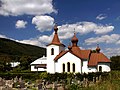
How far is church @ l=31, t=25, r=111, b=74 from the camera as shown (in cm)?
5551

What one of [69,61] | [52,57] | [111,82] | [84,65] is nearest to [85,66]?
[84,65]

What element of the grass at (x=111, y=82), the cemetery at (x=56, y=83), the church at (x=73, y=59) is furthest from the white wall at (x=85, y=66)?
the grass at (x=111, y=82)

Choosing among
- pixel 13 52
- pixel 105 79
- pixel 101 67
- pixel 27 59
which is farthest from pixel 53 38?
pixel 13 52

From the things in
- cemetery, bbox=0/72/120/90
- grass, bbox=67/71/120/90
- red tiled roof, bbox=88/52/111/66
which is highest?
red tiled roof, bbox=88/52/111/66

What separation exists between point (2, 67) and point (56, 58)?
24.4 meters

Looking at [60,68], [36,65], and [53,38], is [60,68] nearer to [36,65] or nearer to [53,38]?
[53,38]

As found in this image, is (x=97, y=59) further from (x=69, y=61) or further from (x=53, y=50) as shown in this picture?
(x=53, y=50)

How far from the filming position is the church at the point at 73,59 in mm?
55506

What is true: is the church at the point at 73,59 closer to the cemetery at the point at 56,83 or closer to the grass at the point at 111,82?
the cemetery at the point at 56,83

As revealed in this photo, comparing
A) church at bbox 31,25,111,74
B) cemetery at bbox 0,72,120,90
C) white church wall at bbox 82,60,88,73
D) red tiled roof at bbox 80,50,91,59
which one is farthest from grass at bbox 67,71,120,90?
red tiled roof at bbox 80,50,91,59

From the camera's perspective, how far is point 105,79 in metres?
11.3

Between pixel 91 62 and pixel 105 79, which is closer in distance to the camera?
pixel 105 79

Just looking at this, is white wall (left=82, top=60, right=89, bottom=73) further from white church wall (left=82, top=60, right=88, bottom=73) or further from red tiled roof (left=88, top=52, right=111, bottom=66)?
red tiled roof (left=88, top=52, right=111, bottom=66)

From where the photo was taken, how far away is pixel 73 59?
55.7 m
